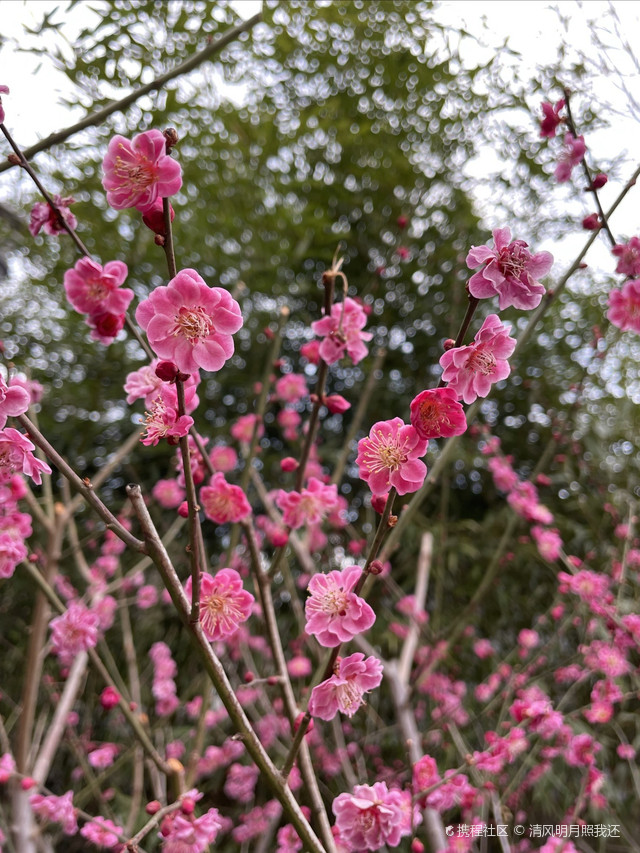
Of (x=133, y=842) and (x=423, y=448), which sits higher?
(x=423, y=448)

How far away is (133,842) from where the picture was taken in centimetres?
44

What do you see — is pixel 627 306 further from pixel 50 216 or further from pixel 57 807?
pixel 57 807

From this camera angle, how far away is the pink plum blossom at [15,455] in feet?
1.35

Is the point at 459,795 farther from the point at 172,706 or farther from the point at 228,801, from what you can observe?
the point at 228,801

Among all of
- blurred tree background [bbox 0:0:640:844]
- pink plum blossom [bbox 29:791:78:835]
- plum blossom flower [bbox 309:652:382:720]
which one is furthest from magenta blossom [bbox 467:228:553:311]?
blurred tree background [bbox 0:0:640:844]

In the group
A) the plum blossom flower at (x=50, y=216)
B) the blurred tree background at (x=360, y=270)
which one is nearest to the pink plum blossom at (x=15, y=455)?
the plum blossom flower at (x=50, y=216)

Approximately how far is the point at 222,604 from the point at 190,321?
A: 28cm

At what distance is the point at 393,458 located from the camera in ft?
1.33

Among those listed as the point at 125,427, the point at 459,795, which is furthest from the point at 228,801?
the point at 125,427

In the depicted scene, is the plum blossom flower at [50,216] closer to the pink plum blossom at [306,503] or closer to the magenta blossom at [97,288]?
the magenta blossom at [97,288]

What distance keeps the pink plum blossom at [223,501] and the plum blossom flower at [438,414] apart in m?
0.27

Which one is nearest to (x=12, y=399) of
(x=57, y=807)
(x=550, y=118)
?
(x=550, y=118)

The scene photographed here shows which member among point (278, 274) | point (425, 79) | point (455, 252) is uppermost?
point (425, 79)

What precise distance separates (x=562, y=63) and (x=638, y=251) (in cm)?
62
